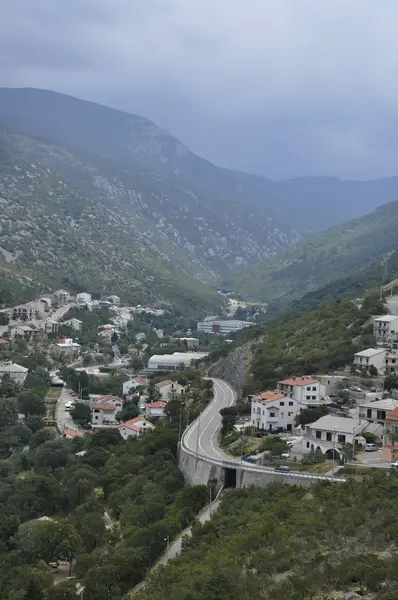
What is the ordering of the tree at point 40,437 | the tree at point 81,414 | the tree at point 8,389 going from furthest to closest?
the tree at point 8,389 < the tree at point 81,414 < the tree at point 40,437

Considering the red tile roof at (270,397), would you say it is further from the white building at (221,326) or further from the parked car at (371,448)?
the white building at (221,326)

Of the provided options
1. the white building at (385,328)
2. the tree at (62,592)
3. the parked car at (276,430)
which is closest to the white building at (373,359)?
the white building at (385,328)

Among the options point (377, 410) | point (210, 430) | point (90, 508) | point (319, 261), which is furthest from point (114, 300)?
point (90, 508)

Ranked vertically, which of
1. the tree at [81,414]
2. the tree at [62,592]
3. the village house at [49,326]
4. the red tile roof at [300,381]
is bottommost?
the tree at [62,592]

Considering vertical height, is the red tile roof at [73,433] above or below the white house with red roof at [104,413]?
below

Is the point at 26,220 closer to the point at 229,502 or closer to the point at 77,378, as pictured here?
the point at 77,378

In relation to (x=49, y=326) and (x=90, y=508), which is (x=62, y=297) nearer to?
(x=49, y=326)

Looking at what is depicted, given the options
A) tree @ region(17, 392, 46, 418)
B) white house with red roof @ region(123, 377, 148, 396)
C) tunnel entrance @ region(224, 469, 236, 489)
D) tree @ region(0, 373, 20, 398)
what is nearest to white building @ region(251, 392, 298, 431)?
tunnel entrance @ region(224, 469, 236, 489)

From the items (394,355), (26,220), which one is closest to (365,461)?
(394,355)
